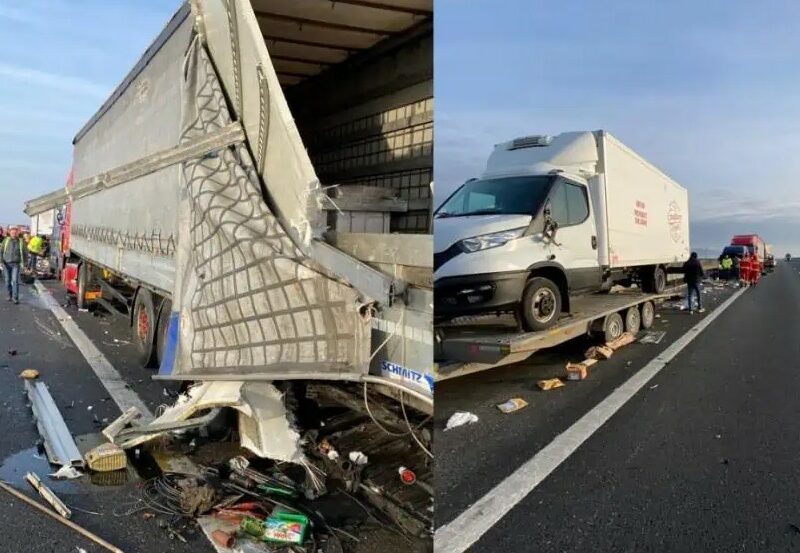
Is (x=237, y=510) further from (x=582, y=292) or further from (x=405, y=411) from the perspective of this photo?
(x=582, y=292)

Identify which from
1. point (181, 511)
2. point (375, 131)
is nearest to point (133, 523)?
point (181, 511)

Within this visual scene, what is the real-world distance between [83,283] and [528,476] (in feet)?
32.2

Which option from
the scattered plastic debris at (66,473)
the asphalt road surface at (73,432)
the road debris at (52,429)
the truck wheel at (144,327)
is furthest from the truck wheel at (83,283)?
the scattered plastic debris at (66,473)

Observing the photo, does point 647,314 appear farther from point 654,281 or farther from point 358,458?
point 358,458

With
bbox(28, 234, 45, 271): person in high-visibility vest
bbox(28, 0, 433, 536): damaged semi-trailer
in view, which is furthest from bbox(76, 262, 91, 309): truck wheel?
bbox(28, 0, 433, 536): damaged semi-trailer

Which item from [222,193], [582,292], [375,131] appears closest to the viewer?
[222,193]

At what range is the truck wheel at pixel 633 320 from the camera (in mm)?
8336

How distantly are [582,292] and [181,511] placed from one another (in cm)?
456

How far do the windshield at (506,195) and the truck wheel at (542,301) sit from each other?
18.2 inches

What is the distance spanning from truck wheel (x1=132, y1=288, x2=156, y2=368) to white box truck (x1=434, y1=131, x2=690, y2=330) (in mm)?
4112

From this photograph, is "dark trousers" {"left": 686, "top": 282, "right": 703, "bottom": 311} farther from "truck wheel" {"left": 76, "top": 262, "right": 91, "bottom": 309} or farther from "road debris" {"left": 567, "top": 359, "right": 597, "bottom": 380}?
"truck wheel" {"left": 76, "top": 262, "right": 91, "bottom": 309}

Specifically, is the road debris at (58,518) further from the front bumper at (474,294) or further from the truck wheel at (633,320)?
the truck wheel at (633,320)

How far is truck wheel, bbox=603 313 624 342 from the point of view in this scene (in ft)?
24.0

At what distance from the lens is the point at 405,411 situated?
8.05ft
